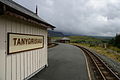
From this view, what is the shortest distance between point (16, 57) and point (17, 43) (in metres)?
0.62

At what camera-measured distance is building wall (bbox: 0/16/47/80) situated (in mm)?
4992

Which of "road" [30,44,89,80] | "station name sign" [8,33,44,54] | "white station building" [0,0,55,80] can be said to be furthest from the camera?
"road" [30,44,89,80]

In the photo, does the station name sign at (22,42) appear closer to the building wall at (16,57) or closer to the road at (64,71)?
the building wall at (16,57)

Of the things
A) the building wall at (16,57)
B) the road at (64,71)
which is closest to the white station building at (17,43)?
the building wall at (16,57)

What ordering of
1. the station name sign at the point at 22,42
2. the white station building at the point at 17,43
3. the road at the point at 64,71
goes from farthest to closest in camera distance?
the road at the point at 64,71, the station name sign at the point at 22,42, the white station building at the point at 17,43

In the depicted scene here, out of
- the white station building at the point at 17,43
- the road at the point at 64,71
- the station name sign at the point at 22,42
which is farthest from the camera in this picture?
the road at the point at 64,71

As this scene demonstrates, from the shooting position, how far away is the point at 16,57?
232 inches

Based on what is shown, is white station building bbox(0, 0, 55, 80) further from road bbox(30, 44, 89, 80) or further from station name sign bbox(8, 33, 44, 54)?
road bbox(30, 44, 89, 80)

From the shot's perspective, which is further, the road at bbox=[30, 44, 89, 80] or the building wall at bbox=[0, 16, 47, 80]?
the road at bbox=[30, 44, 89, 80]

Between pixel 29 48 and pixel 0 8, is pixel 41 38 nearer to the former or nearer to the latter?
pixel 29 48

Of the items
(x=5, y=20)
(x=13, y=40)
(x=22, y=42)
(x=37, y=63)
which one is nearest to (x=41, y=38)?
(x=37, y=63)

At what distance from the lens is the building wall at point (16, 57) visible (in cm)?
499

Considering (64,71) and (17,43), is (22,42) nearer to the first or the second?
(17,43)

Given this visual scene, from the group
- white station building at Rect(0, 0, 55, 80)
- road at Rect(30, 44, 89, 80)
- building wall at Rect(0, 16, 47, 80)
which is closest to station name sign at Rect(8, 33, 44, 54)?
white station building at Rect(0, 0, 55, 80)
